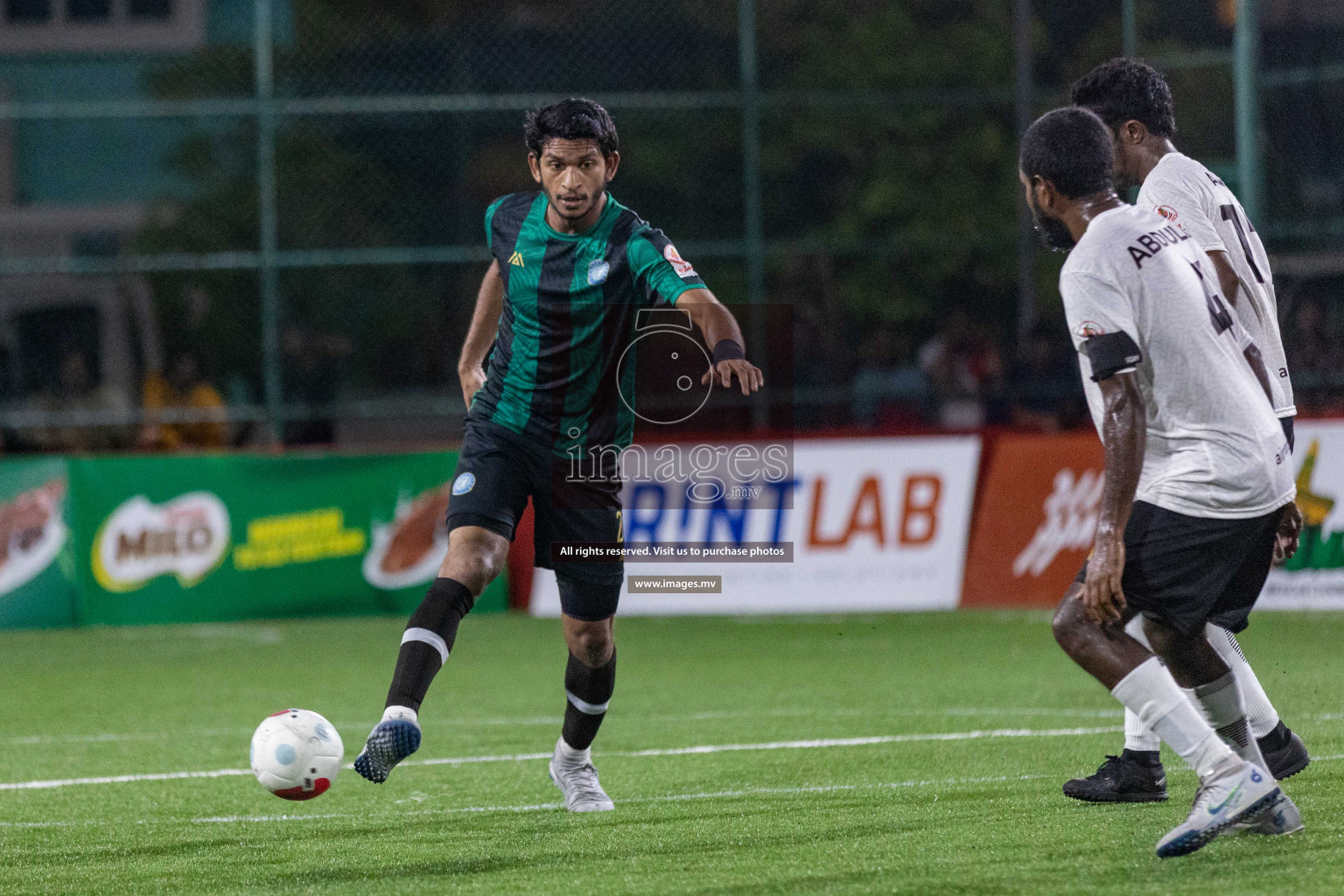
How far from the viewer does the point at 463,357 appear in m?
6.15

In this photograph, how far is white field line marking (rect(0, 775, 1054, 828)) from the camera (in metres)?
5.85

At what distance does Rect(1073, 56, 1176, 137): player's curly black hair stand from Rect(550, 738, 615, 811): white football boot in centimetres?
266

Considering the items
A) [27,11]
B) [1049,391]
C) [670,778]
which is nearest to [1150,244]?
[670,778]

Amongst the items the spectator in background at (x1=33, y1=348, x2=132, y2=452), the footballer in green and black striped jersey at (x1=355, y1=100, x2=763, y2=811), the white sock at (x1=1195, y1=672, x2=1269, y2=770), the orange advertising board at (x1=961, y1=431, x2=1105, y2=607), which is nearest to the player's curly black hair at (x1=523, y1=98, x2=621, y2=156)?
the footballer in green and black striped jersey at (x1=355, y1=100, x2=763, y2=811)

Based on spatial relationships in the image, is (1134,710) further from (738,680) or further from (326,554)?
Answer: (326,554)

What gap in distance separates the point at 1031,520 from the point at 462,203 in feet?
24.2

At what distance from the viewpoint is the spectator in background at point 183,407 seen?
48.4 ft

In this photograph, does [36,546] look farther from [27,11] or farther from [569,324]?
[27,11]

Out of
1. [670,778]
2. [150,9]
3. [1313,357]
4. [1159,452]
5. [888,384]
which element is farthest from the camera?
[150,9]

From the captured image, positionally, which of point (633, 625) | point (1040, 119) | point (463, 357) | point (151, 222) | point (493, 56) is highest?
→ point (493, 56)

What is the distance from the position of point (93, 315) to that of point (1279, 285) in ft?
34.1

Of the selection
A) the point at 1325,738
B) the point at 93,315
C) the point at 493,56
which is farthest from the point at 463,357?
the point at 493,56

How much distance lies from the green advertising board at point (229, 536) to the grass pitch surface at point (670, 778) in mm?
1281

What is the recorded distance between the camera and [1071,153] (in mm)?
4688
